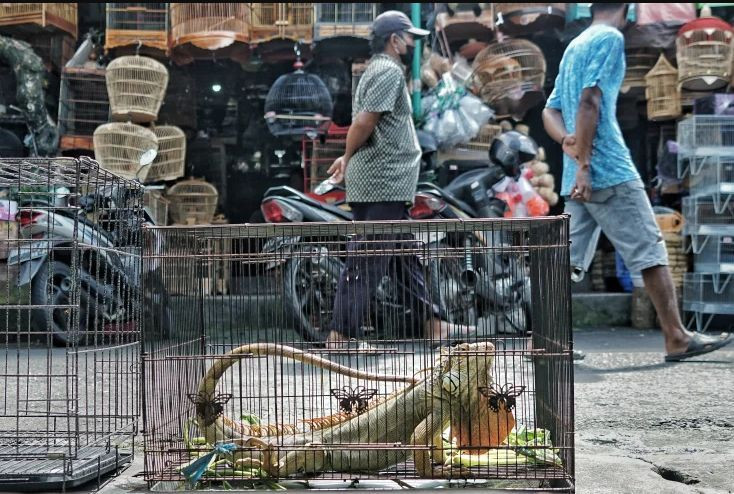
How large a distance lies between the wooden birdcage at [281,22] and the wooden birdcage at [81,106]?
158 cm

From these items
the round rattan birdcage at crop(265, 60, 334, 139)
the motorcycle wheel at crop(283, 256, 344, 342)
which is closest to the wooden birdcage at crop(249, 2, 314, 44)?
the round rattan birdcage at crop(265, 60, 334, 139)

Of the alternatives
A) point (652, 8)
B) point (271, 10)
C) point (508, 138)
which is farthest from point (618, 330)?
point (271, 10)

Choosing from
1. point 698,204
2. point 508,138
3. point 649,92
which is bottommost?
point 698,204

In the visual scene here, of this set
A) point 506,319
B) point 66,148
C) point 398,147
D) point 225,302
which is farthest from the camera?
point 66,148

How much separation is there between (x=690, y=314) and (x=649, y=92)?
7.55 ft

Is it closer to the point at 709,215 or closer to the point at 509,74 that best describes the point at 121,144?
the point at 509,74

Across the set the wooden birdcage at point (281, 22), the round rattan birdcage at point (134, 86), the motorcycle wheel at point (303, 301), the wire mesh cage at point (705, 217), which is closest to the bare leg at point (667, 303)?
the motorcycle wheel at point (303, 301)

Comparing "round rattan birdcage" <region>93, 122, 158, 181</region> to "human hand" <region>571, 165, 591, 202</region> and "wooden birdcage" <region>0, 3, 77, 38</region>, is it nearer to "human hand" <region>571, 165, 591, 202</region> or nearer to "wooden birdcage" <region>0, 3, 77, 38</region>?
"wooden birdcage" <region>0, 3, 77, 38</region>

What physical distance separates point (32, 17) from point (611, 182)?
19.9 feet

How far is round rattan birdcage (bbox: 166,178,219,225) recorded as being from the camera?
344 inches

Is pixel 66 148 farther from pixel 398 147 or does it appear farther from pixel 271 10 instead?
pixel 398 147

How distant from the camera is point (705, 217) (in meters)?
7.71

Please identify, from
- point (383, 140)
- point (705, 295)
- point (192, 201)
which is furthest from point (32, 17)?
point (705, 295)

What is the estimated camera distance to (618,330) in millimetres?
7551
